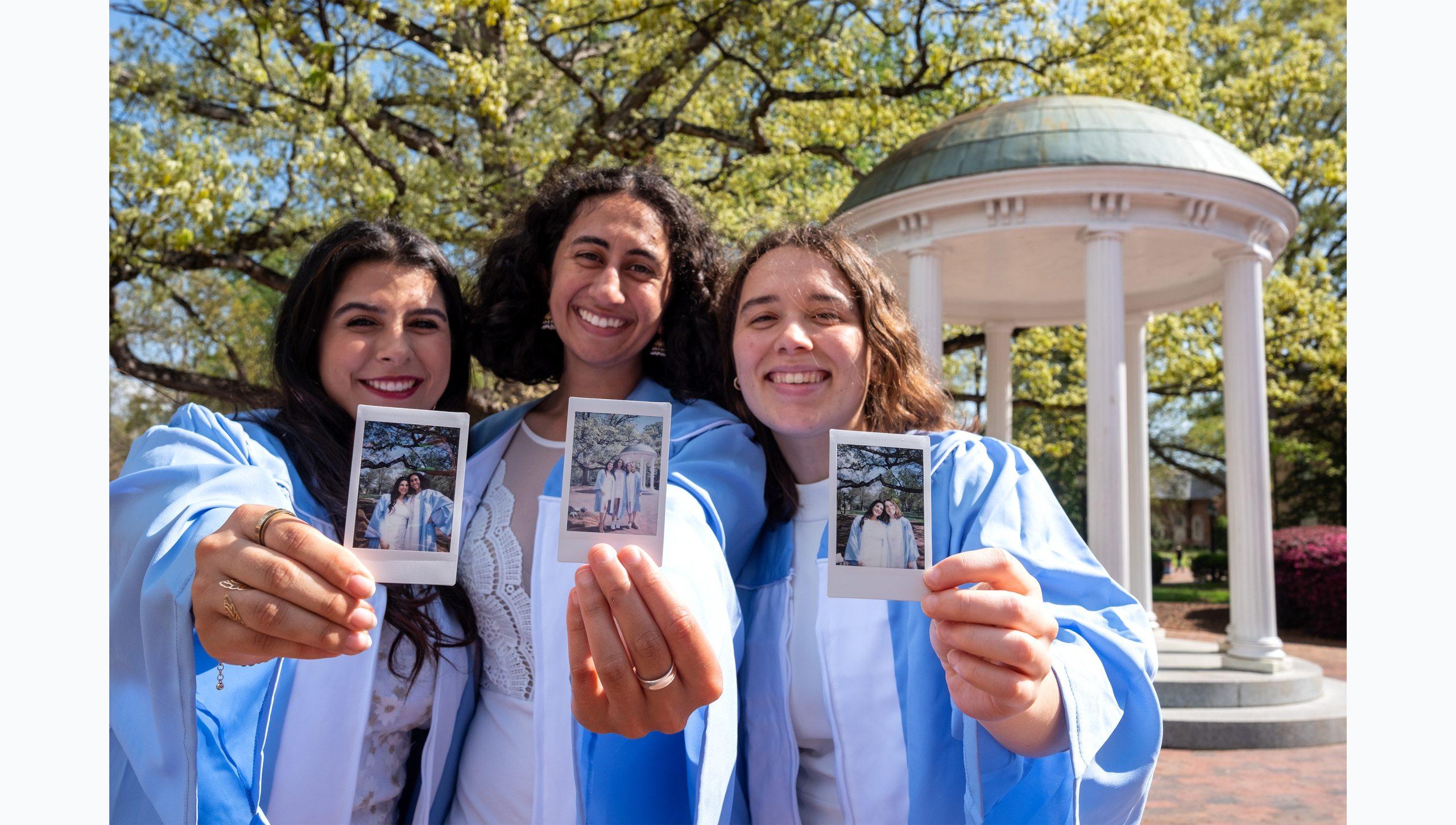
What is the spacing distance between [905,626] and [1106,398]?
6.50 meters

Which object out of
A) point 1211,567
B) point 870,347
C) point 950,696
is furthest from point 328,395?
point 1211,567

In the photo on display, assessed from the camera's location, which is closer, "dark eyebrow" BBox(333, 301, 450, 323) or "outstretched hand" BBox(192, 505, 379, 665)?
"outstretched hand" BBox(192, 505, 379, 665)

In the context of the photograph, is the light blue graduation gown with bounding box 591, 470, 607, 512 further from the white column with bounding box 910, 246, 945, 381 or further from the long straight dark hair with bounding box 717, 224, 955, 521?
the white column with bounding box 910, 246, 945, 381

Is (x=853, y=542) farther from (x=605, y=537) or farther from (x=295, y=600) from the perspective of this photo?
(x=295, y=600)

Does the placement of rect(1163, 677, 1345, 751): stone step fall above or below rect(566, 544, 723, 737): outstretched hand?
below

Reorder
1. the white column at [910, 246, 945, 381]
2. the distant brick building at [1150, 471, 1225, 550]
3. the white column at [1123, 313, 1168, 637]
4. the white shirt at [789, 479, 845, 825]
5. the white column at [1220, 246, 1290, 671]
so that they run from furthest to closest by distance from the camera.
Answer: the distant brick building at [1150, 471, 1225, 550] < the white column at [1123, 313, 1168, 637] < the white column at [910, 246, 945, 381] < the white column at [1220, 246, 1290, 671] < the white shirt at [789, 479, 845, 825]

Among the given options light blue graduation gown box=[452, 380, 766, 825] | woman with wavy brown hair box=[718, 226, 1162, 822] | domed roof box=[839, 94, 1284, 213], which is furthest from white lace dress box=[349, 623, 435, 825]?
domed roof box=[839, 94, 1284, 213]

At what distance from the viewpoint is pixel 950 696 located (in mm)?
2148


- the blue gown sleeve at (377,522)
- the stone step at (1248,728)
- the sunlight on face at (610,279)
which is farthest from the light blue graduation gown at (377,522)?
the stone step at (1248,728)

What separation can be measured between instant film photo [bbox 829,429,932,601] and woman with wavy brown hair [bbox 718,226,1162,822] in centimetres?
5

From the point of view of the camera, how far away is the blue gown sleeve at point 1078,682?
77.7 inches

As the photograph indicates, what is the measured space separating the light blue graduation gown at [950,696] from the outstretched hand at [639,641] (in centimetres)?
52

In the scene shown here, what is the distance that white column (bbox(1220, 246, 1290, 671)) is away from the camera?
848 cm

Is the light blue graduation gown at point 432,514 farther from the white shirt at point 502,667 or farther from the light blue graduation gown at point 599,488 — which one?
the white shirt at point 502,667
